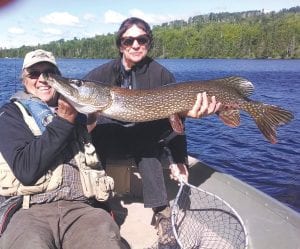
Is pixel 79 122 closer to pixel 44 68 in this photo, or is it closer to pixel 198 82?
pixel 44 68

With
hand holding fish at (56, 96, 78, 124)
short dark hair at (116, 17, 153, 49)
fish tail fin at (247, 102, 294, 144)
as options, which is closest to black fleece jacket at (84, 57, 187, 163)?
short dark hair at (116, 17, 153, 49)

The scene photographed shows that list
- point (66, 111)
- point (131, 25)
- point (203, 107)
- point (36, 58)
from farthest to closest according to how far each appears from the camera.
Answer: point (131, 25), point (203, 107), point (36, 58), point (66, 111)

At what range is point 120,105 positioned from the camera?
3.82 meters

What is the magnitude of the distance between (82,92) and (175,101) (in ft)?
2.99

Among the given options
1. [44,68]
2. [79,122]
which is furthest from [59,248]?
[44,68]

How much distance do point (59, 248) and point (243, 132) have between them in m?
10.9

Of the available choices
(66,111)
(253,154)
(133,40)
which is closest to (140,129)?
(133,40)

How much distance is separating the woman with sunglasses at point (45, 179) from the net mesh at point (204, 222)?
30.8 inches

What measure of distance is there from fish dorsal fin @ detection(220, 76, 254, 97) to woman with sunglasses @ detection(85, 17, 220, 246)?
28 centimetres

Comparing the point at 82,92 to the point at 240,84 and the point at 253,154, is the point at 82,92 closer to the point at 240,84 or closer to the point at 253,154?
the point at 240,84

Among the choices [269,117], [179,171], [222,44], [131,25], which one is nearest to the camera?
[269,117]

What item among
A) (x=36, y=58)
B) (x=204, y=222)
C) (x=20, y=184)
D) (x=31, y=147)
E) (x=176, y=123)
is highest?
(x=36, y=58)

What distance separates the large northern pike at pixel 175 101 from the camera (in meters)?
3.71

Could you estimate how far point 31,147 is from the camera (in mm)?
2895
